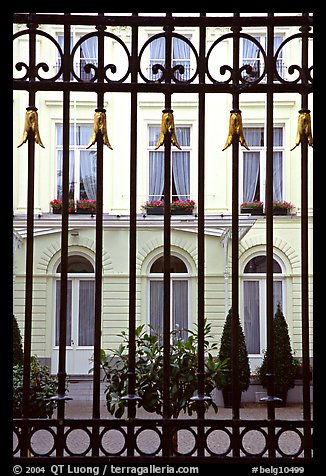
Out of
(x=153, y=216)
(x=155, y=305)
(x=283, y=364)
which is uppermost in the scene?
(x=153, y=216)

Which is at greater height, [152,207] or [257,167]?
[257,167]

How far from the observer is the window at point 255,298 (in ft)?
55.9

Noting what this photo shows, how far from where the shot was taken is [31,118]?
326 cm

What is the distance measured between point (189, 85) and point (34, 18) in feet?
2.75

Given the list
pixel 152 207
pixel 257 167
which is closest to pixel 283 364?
pixel 152 207

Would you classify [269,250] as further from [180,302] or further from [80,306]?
[80,306]

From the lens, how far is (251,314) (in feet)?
56.5

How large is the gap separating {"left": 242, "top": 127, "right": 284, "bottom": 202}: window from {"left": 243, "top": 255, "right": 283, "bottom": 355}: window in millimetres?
1711

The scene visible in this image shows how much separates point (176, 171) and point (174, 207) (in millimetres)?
1201

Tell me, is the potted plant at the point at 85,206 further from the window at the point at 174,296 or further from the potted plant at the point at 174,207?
the window at the point at 174,296

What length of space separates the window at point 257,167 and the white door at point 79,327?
15.9 ft

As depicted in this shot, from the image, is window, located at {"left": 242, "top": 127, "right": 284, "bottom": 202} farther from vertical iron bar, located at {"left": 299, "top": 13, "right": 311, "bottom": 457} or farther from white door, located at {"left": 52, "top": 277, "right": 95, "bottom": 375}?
vertical iron bar, located at {"left": 299, "top": 13, "right": 311, "bottom": 457}
